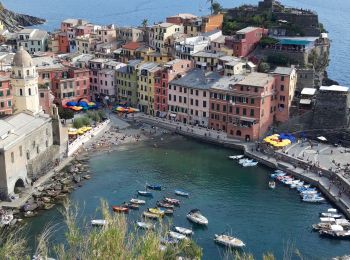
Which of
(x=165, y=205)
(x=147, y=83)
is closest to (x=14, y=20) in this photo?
(x=147, y=83)

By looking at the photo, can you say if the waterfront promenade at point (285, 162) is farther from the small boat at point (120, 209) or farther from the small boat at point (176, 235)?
the small boat at point (120, 209)

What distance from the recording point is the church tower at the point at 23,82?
5906 centimetres

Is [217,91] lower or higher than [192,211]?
higher

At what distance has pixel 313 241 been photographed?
44.0m

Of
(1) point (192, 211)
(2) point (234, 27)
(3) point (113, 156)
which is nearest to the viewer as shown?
(1) point (192, 211)

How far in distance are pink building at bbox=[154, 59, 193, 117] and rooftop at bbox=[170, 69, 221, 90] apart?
1.00m

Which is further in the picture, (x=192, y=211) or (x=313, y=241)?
(x=192, y=211)

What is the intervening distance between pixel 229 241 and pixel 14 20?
126 m

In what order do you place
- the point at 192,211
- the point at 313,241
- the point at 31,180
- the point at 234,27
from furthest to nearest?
the point at 234,27, the point at 31,180, the point at 192,211, the point at 313,241

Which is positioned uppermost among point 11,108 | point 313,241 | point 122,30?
point 122,30

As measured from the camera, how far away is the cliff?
14062 centimetres

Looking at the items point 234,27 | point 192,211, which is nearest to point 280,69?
point 234,27

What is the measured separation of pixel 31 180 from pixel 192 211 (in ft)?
52.7

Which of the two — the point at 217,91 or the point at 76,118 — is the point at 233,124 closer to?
the point at 217,91
